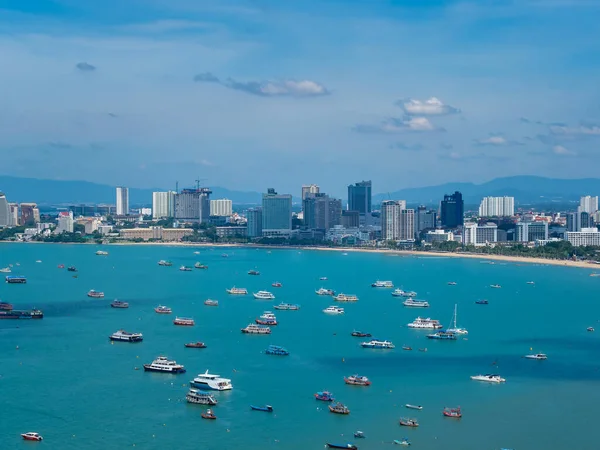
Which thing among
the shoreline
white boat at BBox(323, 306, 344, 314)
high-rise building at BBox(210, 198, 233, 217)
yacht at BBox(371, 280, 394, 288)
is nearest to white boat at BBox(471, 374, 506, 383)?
Answer: white boat at BBox(323, 306, 344, 314)

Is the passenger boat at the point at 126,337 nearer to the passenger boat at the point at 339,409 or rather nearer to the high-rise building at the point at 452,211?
the passenger boat at the point at 339,409

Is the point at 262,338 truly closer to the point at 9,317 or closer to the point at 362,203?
the point at 9,317

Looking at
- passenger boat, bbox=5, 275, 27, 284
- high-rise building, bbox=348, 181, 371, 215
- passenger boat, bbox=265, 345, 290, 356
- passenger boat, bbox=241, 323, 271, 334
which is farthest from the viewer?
high-rise building, bbox=348, 181, 371, 215

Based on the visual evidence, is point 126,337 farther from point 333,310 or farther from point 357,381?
point 333,310

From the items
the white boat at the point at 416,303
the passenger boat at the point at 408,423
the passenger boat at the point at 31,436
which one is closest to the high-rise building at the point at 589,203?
the white boat at the point at 416,303

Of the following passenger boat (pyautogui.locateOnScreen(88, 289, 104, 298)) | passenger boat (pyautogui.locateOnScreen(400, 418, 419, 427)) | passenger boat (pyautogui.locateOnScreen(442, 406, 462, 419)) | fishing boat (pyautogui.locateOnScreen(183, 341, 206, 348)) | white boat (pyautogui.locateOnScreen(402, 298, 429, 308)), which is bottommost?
passenger boat (pyautogui.locateOnScreen(400, 418, 419, 427))

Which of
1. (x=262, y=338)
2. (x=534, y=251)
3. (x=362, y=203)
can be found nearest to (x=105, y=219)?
(x=362, y=203)

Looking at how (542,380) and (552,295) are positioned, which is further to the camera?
(552,295)

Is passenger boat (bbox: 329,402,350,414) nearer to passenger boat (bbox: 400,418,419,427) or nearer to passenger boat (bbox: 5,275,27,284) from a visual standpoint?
passenger boat (bbox: 400,418,419,427)
